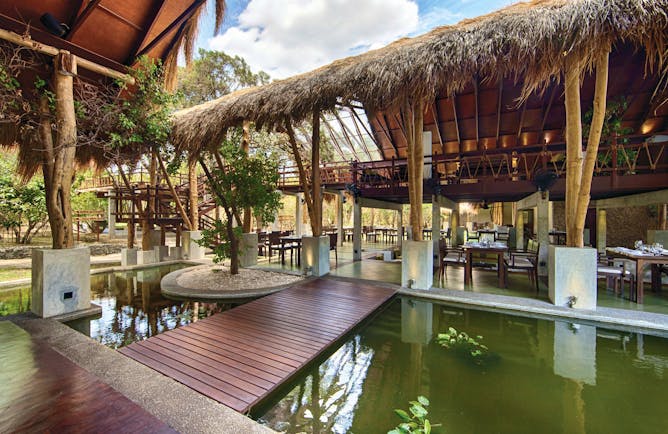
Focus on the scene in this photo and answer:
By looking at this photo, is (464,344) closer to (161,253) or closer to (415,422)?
(415,422)

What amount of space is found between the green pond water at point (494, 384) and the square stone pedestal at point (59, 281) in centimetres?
407

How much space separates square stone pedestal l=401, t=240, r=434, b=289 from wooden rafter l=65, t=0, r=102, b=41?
253 inches

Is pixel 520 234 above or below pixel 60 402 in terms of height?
above

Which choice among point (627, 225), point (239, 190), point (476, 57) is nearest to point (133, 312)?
point (239, 190)

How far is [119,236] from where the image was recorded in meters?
15.6

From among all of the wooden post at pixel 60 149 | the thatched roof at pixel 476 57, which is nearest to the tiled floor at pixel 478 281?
the thatched roof at pixel 476 57

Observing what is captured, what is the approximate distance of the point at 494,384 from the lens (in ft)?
8.82

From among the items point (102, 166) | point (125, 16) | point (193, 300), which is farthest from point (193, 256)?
point (125, 16)

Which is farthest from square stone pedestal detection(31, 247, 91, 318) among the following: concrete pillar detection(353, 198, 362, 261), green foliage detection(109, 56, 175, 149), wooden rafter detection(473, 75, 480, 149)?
wooden rafter detection(473, 75, 480, 149)

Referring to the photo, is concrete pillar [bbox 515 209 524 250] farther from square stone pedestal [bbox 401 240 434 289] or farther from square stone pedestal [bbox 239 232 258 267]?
square stone pedestal [bbox 239 232 258 267]

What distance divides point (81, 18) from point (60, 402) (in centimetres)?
532

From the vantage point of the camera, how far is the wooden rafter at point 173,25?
5230mm

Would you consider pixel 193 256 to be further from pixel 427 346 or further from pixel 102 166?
pixel 427 346

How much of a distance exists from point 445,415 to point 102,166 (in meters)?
10.0
